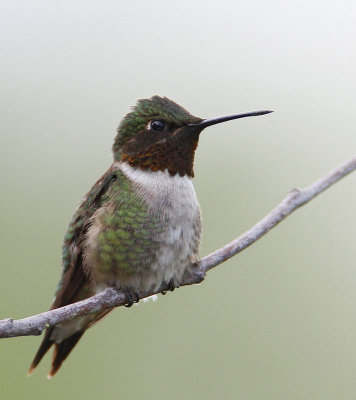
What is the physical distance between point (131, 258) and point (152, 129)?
27.8 inches

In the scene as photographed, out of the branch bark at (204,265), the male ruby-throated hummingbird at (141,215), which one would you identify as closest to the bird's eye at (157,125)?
the male ruby-throated hummingbird at (141,215)

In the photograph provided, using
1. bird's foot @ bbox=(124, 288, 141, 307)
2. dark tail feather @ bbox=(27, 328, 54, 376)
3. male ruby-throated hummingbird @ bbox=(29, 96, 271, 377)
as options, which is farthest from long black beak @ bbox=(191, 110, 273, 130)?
dark tail feather @ bbox=(27, 328, 54, 376)

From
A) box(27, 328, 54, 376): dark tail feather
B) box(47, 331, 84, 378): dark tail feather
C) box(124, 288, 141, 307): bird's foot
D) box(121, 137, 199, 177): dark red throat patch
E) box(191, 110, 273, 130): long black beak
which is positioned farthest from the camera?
box(47, 331, 84, 378): dark tail feather

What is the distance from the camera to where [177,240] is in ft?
→ 9.77

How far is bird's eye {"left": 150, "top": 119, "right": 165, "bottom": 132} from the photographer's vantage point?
3148mm

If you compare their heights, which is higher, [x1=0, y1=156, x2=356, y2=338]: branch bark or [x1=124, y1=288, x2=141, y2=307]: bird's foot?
[x1=0, y1=156, x2=356, y2=338]: branch bark

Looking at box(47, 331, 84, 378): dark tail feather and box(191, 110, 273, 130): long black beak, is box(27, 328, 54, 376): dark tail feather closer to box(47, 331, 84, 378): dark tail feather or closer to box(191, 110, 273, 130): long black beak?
box(47, 331, 84, 378): dark tail feather

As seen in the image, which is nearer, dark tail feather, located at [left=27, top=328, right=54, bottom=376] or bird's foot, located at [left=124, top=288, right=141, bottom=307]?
bird's foot, located at [left=124, top=288, right=141, bottom=307]

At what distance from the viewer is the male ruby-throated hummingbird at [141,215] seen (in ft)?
9.70

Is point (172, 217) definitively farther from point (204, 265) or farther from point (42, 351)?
point (42, 351)

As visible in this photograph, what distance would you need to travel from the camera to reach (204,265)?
282 centimetres

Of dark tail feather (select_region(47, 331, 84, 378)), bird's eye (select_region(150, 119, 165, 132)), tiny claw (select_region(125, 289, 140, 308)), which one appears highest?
bird's eye (select_region(150, 119, 165, 132))

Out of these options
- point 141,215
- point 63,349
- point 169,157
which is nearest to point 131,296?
point 141,215

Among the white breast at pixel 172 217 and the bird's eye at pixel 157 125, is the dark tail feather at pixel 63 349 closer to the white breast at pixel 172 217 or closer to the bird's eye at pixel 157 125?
the white breast at pixel 172 217
